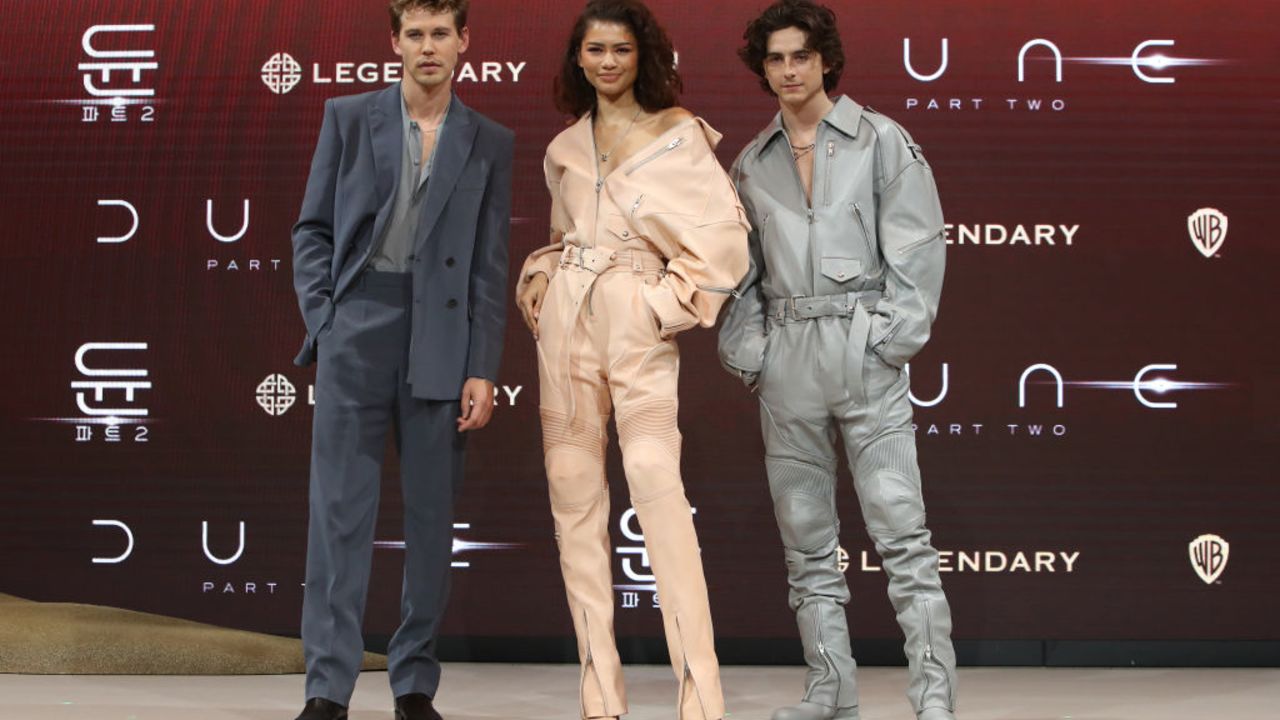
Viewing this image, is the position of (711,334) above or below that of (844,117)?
below

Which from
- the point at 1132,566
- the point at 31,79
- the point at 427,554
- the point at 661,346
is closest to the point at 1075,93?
the point at 1132,566

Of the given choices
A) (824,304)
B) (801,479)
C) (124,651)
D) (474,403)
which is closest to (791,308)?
(824,304)

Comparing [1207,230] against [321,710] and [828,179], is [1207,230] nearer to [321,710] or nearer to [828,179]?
[828,179]

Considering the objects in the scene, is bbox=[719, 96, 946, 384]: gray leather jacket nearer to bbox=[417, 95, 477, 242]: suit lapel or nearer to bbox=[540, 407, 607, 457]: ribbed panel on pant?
bbox=[540, 407, 607, 457]: ribbed panel on pant

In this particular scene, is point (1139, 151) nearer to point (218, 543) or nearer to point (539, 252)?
point (539, 252)

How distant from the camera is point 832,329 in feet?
11.8

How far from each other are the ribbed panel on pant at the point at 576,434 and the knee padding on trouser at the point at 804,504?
471 millimetres

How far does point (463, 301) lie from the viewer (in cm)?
364

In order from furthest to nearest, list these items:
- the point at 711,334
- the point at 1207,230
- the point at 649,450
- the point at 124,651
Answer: the point at 711,334, the point at 1207,230, the point at 124,651, the point at 649,450

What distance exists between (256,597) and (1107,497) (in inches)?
108

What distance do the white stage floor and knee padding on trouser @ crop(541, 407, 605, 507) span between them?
74cm

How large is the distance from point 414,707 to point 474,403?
75cm

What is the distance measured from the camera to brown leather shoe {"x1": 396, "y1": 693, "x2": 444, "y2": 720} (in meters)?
3.64

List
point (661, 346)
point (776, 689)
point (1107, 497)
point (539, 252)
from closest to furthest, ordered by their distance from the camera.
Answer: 1. point (661, 346)
2. point (539, 252)
3. point (776, 689)
4. point (1107, 497)
